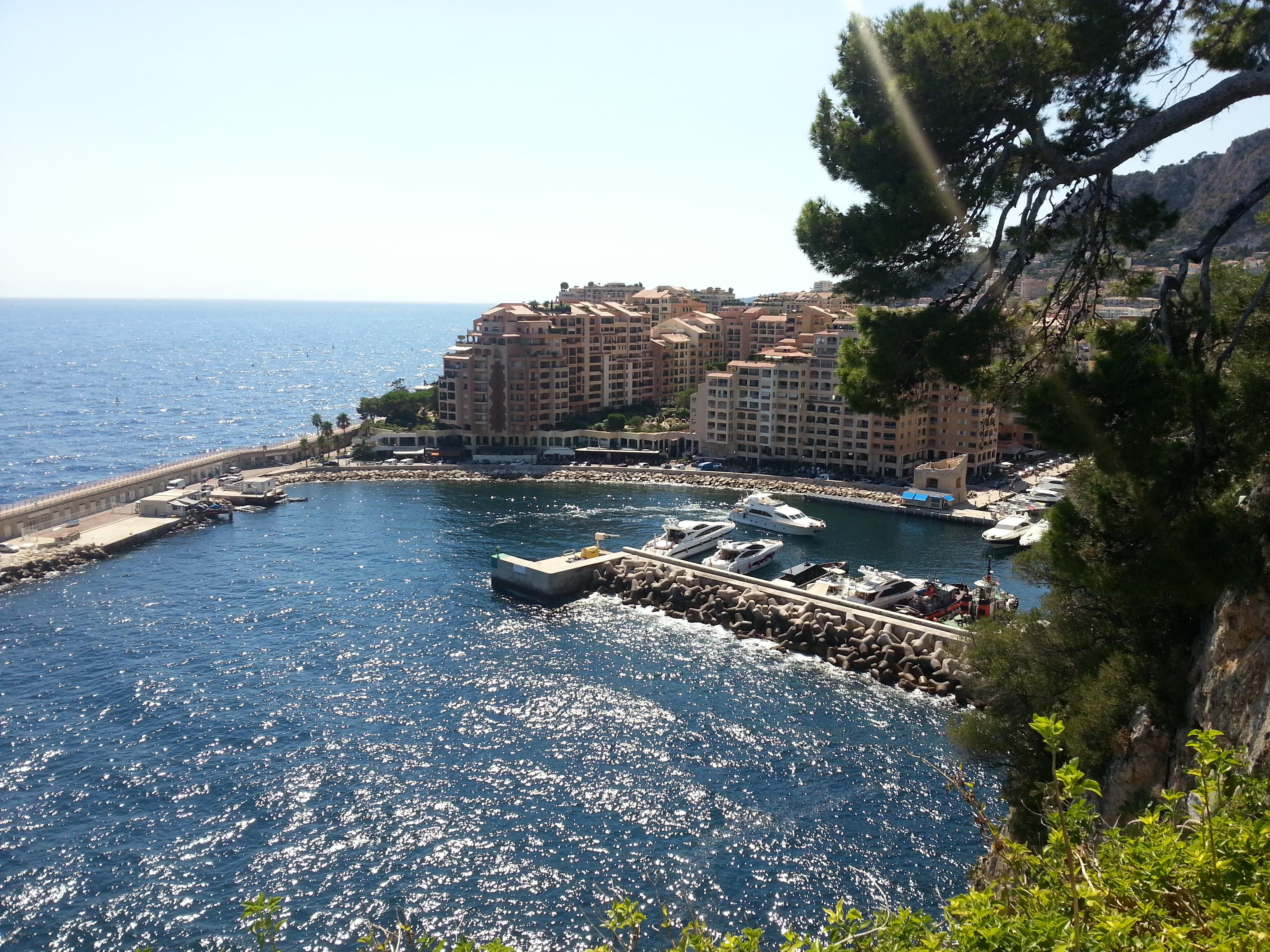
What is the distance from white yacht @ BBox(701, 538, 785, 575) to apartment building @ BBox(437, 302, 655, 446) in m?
33.0

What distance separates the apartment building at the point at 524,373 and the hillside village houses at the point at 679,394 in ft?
0.32

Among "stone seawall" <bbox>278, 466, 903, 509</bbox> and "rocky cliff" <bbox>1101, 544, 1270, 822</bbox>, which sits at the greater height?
"rocky cliff" <bbox>1101, 544, 1270, 822</bbox>

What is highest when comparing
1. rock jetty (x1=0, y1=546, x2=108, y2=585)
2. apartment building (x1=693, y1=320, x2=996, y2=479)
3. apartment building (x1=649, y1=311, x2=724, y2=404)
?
apartment building (x1=649, y1=311, x2=724, y2=404)

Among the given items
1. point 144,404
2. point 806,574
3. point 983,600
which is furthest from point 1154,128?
point 144,404

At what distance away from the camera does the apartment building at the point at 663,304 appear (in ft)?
324

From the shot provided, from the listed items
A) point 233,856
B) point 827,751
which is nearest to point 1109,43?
point 827,751

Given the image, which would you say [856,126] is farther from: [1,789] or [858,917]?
[1,789]

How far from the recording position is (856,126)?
12.2m

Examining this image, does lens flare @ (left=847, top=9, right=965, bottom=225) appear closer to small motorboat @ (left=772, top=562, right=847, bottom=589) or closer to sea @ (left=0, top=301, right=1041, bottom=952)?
sea @ (left=0, top=301, right=1041, bottom=952)

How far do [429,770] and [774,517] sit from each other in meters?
29.9

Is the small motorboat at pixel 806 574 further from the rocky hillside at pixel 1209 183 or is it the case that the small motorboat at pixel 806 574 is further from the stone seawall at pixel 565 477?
the stone seawall at pixel 565 477

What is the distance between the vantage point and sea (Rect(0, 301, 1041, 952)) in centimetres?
1828

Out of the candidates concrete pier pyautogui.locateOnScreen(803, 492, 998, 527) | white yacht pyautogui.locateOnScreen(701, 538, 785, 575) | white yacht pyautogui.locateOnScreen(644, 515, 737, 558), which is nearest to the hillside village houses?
concrete pier pyautogui.locateOnScreen(803, 492, 998, 527)

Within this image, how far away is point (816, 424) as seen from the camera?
65.8m
